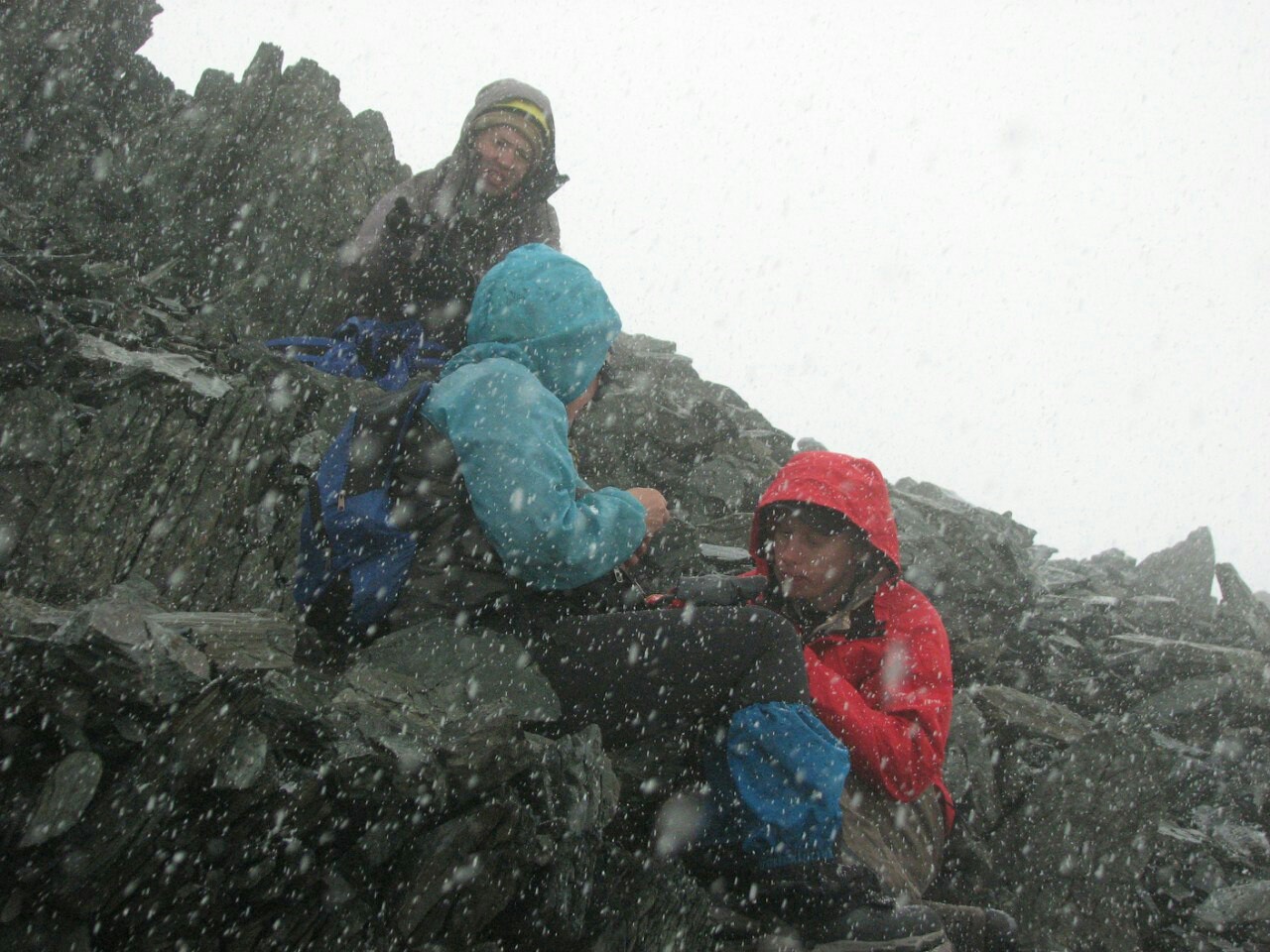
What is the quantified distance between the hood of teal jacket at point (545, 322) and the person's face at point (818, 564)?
247cm

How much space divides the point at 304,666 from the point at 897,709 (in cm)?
372

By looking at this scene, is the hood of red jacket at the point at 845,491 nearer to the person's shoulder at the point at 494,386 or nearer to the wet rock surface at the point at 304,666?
the wet rock surface at the point at 304,666

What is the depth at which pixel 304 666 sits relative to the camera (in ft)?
10.5

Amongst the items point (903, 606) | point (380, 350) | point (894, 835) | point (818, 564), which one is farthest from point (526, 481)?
point (894, 835)

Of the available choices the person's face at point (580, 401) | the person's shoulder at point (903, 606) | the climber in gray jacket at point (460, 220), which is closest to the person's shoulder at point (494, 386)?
the person's face at point (580, 401)

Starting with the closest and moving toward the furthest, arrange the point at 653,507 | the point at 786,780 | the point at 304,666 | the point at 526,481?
1. the point at 304,666
2. the point at 526,481
3. the point at 786,780
4. the point at 653,507

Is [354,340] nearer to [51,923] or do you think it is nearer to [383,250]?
[383,250]

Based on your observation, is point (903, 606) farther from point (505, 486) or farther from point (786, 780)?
point (505, 486)

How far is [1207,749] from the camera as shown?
888cm

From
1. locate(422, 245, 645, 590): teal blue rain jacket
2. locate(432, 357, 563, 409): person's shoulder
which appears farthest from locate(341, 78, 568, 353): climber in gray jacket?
locate(432, 357, 563, 409): person's shoulder

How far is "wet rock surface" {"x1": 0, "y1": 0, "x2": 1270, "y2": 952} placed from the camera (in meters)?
2.32

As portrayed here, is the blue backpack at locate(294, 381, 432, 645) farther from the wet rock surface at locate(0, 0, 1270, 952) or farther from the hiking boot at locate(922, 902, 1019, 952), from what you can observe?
the hiking boot at locate(922, 902, 1019, 952)

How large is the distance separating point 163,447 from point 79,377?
1212 mm

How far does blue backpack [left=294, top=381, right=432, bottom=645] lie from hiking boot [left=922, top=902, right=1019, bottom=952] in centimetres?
415
